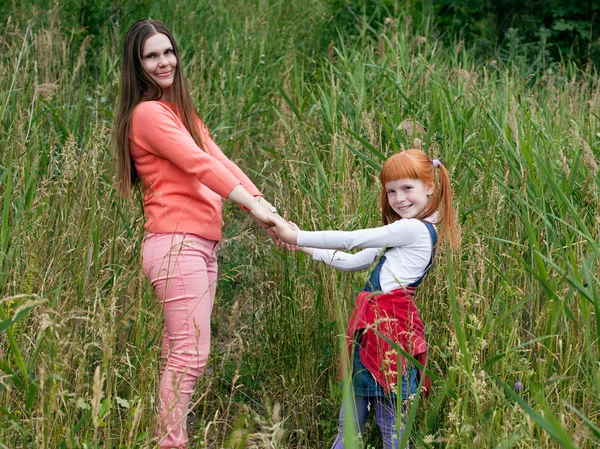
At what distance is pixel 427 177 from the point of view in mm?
2359

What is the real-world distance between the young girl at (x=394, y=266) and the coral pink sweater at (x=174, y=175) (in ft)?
1.16

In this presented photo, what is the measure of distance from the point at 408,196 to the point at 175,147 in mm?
762

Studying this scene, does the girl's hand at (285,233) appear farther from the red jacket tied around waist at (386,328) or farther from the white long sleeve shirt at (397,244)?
the red jacket tied around waist at (386,328)

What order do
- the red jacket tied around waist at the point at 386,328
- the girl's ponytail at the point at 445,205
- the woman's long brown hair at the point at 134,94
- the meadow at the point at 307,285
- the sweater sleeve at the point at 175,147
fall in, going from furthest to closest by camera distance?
the woman's long brown hair at the point at 134,94 < the sweater sleeve at the point at 175,147 < the girl's ponytail at the point at 445,205 < the red jacket tied around waist at the point at 386,328 < the meadow at the point at 307,285

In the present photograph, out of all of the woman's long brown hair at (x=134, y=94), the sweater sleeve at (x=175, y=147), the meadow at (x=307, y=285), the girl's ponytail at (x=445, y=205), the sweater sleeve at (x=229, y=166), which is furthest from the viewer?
the sweater sleeve at (x=229, y=166)

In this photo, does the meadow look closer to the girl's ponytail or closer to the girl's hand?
the girl's ponytail

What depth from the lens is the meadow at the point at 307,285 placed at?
1989 mm

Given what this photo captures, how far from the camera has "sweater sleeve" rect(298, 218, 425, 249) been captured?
90.7 inches

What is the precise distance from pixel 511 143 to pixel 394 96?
1058 mm

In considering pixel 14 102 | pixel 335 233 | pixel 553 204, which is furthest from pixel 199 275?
pixel 14 102

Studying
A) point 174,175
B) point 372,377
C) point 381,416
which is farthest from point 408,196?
point 174,175

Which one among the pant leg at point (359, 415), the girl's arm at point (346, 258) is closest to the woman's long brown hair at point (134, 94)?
the girl's arm at point (346, 258)

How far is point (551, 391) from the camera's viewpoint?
87.0 inches

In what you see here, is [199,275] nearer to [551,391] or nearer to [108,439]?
[108,439]
